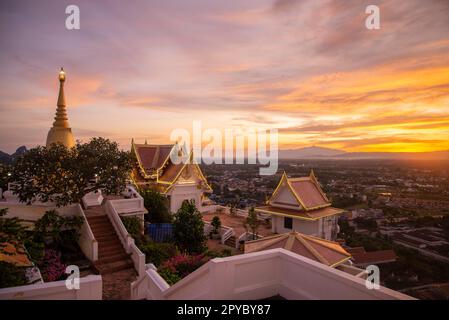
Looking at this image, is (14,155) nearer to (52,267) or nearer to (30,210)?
(30,210)

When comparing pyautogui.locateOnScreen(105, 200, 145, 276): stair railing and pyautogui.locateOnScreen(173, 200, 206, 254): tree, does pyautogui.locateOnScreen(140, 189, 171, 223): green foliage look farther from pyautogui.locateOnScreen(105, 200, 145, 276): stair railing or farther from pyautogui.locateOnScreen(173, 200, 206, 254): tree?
pyautogui.locateOnScreen(105, 200, 145, 276): stair railing

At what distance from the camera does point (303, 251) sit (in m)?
10.1

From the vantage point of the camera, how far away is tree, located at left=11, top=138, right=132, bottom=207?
13078 millimetres

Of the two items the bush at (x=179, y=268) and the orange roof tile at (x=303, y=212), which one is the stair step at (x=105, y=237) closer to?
the bush at (x=179, y=268)

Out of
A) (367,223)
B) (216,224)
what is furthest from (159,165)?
(367,223)

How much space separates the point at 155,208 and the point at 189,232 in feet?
14.1

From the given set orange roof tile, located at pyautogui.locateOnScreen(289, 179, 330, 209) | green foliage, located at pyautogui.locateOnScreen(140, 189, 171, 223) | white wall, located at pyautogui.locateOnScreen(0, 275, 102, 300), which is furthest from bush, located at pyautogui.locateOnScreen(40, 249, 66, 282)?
orange roof tile, located at pyautogui.locateOnScreen(289, 179, 330, 209)

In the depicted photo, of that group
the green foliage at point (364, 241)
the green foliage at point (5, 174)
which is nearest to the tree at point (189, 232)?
the green foliage at point (5, 174)

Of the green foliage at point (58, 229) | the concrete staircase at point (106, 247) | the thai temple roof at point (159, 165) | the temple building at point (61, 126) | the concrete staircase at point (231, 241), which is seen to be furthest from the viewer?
the thai temple roof at point (159, 165)

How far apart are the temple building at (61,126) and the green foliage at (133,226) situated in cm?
719

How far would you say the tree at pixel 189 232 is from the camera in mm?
14812

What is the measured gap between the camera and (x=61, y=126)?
18609mm
